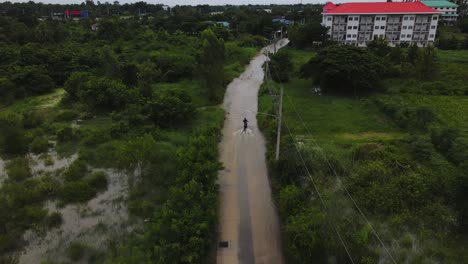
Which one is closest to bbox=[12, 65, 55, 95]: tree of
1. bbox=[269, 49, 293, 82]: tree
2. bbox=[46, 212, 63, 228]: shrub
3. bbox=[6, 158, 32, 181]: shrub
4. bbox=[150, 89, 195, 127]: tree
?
bbox=[6, 158, 32, 181]: shrub

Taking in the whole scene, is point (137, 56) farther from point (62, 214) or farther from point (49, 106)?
point (62, 214)

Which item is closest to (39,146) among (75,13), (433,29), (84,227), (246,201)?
(84,227)

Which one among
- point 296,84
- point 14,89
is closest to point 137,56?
point 14,89

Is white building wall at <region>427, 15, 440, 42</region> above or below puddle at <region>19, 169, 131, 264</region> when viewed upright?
above

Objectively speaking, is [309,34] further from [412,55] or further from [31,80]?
[31,80]

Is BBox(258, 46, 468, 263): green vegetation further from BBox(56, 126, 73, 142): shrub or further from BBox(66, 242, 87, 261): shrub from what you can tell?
BBox(56, 126, 73, 142): shrub

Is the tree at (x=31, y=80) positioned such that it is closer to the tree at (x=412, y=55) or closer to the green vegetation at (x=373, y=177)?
the green vegetation at (x=373, y=177)
